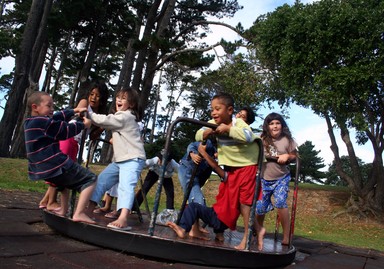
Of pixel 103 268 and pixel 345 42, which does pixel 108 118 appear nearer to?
pixel 103 268

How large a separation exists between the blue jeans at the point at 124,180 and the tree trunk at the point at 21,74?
39.4 ft

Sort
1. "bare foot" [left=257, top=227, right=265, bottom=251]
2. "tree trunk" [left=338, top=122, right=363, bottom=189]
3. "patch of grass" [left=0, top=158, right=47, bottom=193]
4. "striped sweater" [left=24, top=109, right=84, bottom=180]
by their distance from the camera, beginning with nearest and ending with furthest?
"striped sweater" [left=24, top=109, right=84, bottom=180]
"bare foot" [left=257, top=227, right=265, bottom=251]
"patch of grass" [left=0, top=158, right=47, bottom=193]
"tree trunk" [left=338, top=122, right=363, bottom=189]

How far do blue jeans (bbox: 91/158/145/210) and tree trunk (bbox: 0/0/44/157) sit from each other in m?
12.0

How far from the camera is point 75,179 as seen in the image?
3453mm

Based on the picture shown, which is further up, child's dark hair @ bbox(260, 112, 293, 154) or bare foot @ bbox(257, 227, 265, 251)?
child's dark hair @ bbox(260, 112, 293, 154)

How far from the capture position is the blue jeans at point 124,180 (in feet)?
11.7

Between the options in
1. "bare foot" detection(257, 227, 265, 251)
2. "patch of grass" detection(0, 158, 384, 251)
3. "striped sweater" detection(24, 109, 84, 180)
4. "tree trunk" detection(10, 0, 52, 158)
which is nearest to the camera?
"striped sweater" detection(24, 109, 84, 180)

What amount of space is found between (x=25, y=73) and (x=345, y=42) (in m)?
10.9

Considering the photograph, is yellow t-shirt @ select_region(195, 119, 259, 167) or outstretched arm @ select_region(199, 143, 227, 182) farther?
outstretched arm @ select_region(199, 143, 227, 182)

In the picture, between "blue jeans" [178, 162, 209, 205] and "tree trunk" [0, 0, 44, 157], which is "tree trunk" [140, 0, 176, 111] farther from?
"blue jeans" [178, 162, 209, 205]

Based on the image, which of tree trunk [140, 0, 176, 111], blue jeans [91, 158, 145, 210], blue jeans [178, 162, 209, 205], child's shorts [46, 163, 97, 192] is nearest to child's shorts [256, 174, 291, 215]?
blue jeans [178, 162, 209, 205]

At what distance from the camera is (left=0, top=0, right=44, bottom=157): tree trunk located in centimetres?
1451

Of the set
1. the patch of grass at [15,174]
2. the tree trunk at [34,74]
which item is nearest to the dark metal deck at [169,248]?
the patch of grass at [15,174]

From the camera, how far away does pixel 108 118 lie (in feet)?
11.7
